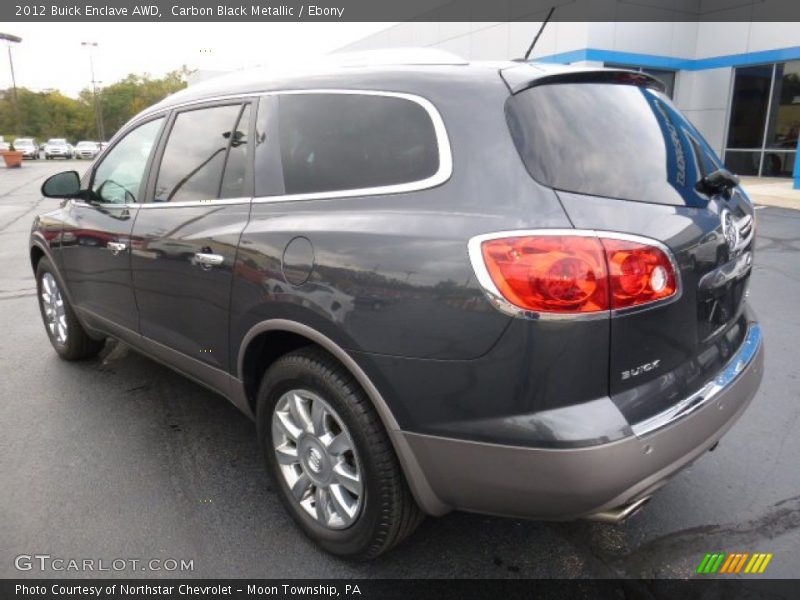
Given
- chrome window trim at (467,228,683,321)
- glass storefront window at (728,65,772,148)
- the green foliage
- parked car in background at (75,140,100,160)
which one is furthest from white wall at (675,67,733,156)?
the green foliage

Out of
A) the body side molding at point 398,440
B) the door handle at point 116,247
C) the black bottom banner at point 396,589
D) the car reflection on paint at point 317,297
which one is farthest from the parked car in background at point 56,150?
the body side molding at point 398,440

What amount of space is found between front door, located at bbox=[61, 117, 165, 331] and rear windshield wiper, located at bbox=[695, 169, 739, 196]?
8.89 ft

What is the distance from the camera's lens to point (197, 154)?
3.11m

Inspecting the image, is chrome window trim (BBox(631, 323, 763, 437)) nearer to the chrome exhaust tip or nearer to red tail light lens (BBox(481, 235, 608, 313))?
the chrome exhaust tip

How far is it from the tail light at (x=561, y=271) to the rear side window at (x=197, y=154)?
4.74ft

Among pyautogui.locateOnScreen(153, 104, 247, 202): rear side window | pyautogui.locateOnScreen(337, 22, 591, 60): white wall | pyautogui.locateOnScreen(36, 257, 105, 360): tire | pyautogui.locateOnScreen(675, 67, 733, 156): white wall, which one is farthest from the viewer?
pyautogui.locateOnScreen(675, 67, 733, 156): white wall

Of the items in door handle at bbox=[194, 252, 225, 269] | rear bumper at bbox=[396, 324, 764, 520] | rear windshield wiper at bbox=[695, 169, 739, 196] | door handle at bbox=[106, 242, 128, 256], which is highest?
rear windshield wiper at bbox=[695, 169, 739, 196]

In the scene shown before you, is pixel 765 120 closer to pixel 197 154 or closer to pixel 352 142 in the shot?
pixel 197 154

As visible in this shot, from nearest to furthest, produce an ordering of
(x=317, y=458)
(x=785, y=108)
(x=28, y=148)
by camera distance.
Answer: (x=317, y=458) → (x=785, y=108) → (x=28, y=148)

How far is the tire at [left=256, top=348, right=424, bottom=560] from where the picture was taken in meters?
2.19

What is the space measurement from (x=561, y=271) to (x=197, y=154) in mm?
2045

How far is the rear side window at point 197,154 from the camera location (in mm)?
2918

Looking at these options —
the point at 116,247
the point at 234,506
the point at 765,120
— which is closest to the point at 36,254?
the point at 116,247

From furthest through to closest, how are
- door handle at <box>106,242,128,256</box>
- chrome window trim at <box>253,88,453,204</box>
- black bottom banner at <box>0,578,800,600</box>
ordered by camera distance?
door handle at <box>106,242,128,256</box> → black bottom banner at <box>0,578,800,600</box> → chrome window trim at <box>253,88,453,204</box>
